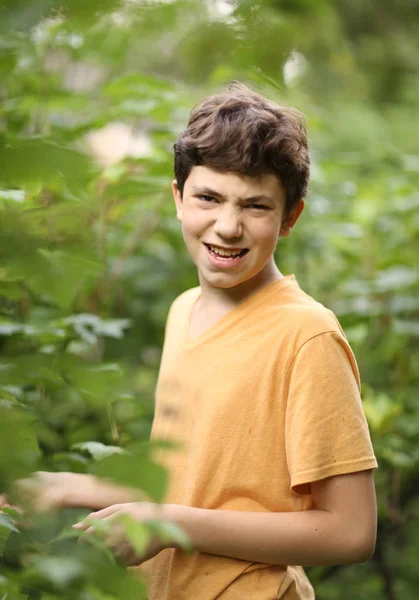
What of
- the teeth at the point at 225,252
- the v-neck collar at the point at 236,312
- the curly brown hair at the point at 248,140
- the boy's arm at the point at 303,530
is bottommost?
the boy's arm at the point at 303,530

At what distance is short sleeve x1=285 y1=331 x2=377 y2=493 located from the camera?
57.0 inches

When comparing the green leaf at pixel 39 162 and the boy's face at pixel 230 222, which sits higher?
the green leaf at pixel 39 162

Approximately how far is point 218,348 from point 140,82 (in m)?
1.40

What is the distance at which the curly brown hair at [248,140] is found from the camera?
1.58 meters

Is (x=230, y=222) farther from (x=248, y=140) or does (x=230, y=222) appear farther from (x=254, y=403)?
(x=254, y=403)

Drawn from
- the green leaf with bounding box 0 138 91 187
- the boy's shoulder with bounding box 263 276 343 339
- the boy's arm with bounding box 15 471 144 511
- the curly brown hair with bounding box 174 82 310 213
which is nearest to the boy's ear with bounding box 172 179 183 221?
the curly brown hair with bounding box 174 82 310 213

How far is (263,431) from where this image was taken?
5.01ft

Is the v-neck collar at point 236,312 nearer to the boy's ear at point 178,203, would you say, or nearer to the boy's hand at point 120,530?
the boy's ear at point 178,203

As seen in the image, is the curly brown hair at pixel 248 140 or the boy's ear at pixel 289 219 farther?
the boy's ear at pixel 289 219

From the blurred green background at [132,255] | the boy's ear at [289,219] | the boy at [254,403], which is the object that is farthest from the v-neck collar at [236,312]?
the blurred green background at [132,255]

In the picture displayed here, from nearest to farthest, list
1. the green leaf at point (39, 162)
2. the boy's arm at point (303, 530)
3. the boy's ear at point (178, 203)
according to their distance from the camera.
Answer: the green leaf at point (39, 162) → the boy's arm at point (303, 530) → the boy's ear at point (178, 203)

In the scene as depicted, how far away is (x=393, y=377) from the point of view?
3219 millimetres

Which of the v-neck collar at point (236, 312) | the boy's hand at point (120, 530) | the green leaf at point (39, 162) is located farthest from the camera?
the v-neck collar at point (236, 312)

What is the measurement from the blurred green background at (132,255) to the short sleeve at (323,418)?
326 mm
